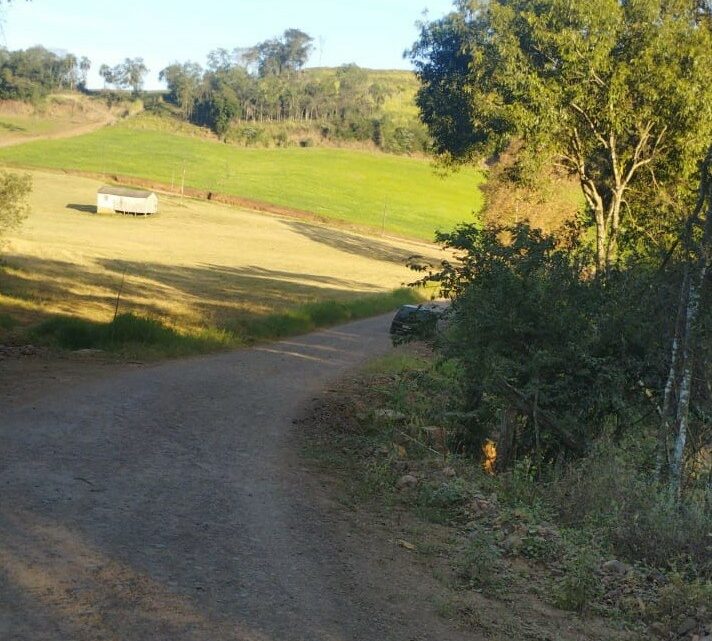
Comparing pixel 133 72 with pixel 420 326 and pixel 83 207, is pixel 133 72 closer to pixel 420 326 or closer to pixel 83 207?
pixel 83 207

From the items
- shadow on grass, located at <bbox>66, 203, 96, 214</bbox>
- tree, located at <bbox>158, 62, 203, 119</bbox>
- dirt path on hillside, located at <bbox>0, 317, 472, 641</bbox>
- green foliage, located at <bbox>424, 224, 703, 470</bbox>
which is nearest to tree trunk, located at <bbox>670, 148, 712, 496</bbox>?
green foliage, located at <bbox>424, 224, 703, 470</bbox>

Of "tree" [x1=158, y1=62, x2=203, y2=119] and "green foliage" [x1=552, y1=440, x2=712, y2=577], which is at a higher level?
"tree" [x1=158, y1=62, x2=203, y2=119]

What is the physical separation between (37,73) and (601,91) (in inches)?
6125

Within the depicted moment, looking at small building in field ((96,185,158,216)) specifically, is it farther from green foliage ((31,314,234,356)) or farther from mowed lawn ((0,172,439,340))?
green foliage ((31,314,234,356))

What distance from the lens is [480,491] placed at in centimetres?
980

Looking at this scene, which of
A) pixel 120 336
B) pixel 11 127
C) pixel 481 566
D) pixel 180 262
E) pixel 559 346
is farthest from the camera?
pixel 11 127

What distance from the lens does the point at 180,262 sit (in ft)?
168

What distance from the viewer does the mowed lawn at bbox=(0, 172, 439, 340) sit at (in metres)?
28.5

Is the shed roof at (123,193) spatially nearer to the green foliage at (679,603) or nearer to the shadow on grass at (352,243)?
the shadow on grass at (352,243)

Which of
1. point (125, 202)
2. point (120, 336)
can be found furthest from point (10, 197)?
point (125, 202)

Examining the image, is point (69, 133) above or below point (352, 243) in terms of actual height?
above

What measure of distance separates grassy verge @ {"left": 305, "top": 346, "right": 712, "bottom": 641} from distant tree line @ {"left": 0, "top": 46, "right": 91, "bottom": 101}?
11802 cm

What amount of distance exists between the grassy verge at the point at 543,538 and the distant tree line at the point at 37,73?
118 metres

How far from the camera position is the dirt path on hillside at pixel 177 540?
5.45 metres
